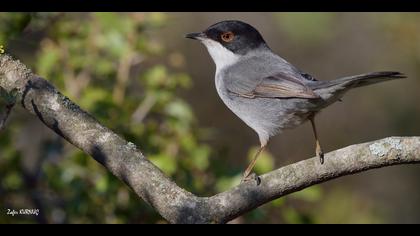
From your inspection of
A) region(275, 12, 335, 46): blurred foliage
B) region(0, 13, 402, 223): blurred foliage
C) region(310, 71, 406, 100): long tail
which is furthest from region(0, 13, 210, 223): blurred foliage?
region(275, 12, 335, 46): blurred foliage

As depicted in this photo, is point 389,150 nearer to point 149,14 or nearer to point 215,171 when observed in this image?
point 215,171

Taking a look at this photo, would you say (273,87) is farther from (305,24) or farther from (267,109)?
→ (305,24)

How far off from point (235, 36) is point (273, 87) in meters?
0.73

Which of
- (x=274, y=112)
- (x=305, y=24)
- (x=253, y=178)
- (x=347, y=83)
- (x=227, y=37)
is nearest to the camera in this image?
(x=253, y=178)

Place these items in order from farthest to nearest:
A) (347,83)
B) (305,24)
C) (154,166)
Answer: (305,24), (347,83), (154,166)

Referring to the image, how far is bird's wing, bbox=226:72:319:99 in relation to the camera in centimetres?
473

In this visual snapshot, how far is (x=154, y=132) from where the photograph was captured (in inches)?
211

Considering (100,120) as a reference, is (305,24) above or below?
below

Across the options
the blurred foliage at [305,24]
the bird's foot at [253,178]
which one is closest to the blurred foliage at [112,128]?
the bird's foot at [253,178]

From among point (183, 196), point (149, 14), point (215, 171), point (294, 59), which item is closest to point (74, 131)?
point (183, 196)

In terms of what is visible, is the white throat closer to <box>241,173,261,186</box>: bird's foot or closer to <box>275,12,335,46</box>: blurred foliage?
<box>241,173,261,186</box>: bird's foot

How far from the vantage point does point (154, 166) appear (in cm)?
358

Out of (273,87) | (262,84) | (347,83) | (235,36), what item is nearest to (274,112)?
(273,87)

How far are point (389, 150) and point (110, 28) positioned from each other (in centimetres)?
253
